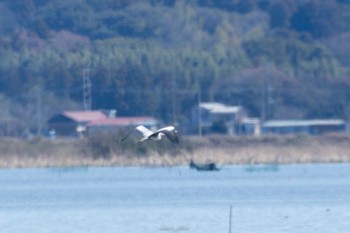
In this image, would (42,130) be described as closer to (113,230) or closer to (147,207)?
(147,207)


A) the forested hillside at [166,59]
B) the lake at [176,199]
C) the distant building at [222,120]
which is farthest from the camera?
the forested hillside at [166,59]

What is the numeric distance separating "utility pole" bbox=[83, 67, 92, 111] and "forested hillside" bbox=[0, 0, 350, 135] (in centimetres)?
27

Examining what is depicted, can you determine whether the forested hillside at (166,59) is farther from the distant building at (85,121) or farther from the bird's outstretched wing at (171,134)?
the bird's outstretched wing at (171,134)

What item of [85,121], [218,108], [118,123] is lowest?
[118,123]

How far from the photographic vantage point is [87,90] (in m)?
70.3

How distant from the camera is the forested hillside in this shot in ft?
228

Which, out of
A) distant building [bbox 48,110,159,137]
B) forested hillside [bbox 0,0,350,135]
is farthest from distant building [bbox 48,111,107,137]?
forested hillside [bbox 0,0,350,135]

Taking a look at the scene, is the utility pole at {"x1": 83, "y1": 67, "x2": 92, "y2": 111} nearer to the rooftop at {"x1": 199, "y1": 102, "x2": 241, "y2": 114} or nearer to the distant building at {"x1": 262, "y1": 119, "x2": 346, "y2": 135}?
the rooftop at {"x1": 199, "y1": 102, "x2": 241, "y2": 114}

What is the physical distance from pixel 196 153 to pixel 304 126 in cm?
1598

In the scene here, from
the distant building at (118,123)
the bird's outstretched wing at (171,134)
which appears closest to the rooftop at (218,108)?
the distant building at (118,123)

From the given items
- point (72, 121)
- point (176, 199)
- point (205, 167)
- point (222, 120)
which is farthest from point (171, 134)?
point (222, 120)

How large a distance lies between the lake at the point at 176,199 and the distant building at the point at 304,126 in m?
14.0

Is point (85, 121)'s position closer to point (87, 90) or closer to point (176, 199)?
point (87, 90)

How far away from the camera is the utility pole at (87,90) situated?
68250 millimetres
